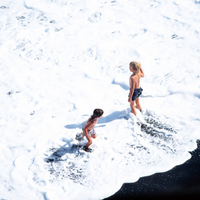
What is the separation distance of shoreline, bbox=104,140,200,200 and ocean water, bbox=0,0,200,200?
0.11 meters

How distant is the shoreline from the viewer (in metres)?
3.13

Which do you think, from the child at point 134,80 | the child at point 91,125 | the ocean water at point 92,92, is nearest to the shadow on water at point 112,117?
the ocean water at point 92,92

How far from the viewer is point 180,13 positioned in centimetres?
779

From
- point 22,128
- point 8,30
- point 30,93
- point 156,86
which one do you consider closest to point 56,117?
point 22,128

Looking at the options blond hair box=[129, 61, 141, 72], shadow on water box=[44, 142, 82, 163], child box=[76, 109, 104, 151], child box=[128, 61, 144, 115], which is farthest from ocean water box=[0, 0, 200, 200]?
blond hair box=[129, 61, 141, 72]

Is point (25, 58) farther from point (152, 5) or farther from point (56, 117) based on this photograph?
point (152, 5)

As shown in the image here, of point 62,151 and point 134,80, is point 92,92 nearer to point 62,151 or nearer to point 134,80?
point 134,80

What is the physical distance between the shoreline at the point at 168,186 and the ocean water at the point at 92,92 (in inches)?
4.3

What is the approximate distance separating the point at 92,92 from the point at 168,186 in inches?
111

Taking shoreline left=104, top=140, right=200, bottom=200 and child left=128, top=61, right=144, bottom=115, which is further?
child left=128, top=61, right=144, bottom=115

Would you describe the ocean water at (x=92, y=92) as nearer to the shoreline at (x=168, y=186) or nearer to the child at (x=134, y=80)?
the shoreline at (x=168, y=186)

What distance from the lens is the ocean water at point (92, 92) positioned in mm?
3553

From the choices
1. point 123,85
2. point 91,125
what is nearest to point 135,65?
point 91,125

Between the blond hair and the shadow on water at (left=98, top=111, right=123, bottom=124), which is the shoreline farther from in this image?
the blond hair
